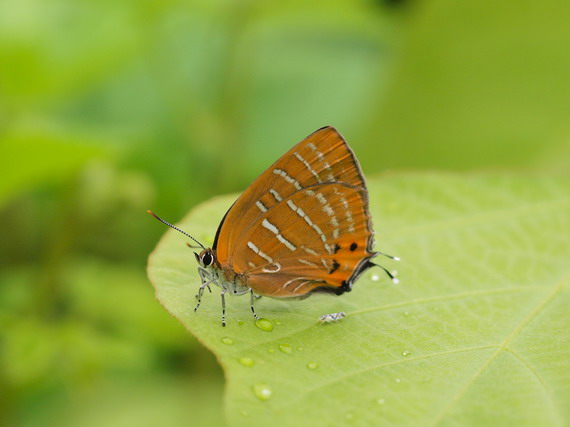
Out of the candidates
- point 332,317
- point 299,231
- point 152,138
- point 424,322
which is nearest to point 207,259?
point 299,231

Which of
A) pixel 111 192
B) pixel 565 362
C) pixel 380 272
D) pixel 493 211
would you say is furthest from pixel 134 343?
pixel 565 362

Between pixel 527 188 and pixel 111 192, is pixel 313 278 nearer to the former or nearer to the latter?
pixel 527 188

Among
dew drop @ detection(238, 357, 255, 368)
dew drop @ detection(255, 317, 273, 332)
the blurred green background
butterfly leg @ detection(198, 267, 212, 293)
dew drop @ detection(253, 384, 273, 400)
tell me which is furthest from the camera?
the blurred green background

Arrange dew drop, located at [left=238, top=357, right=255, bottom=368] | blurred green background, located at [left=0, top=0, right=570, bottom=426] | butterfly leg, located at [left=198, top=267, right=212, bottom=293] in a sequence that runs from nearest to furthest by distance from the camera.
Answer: dew drop, located at [left=238, top=357, right=255, bottom=368]
butterfly leg, located at [left=198, top=267, right=212, bottom=293]
blurred green background, located at [left=0, top=0, right=570, bottom=426]

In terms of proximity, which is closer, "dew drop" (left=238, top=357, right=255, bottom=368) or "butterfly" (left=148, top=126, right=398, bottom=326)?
"dew drop" (left=238, top=357, right=255, bottom=368)

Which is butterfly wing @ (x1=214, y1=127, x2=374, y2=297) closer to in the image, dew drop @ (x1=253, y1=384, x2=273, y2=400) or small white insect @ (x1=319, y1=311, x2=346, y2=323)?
small white insect @ (x1=319, y1=311, x2=346, y2=323)

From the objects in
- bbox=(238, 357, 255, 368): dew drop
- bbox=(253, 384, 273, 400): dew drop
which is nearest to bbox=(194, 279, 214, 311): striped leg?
bbox=(238, 357, 255, 368): dew drop

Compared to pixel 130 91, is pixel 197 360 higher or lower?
lower
